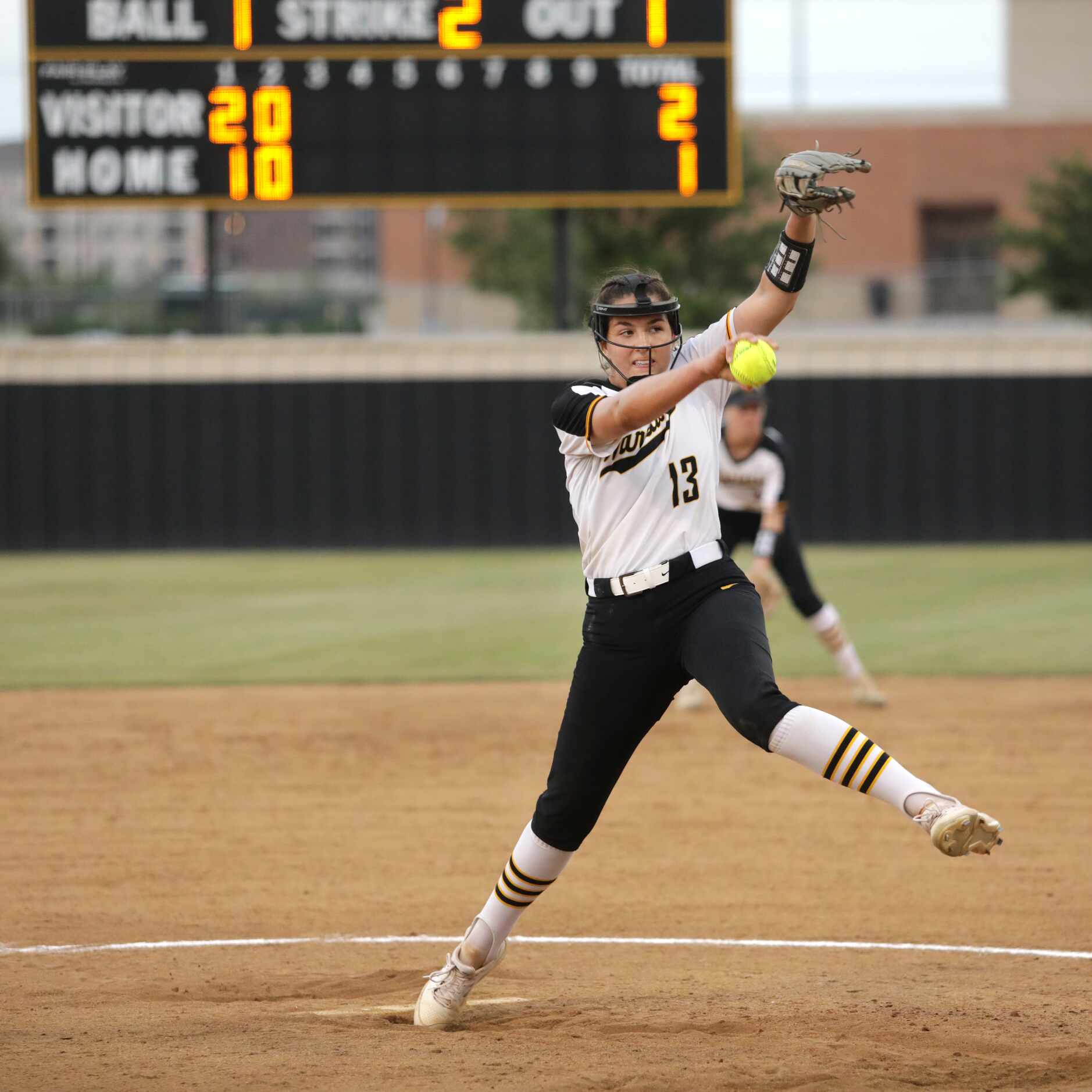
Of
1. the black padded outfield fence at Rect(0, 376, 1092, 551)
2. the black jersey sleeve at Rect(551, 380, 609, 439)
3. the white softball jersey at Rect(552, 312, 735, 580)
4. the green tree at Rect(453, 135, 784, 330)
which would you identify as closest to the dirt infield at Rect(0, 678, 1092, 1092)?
the white softball jersey at Rect(552, 312, 735, 580)

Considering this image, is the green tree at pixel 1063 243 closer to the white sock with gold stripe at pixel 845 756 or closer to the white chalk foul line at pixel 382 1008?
the white chalk foul line at pixel 382 1008

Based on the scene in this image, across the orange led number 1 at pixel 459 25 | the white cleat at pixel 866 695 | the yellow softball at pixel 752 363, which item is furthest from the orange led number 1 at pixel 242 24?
the yellow softball at pixel 752 363

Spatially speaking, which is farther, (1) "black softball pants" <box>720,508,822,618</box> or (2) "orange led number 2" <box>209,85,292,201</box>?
(2) "orange led number 2" <box>209,85,292,201</box>

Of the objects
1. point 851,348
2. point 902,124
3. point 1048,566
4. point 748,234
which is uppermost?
point 902,124

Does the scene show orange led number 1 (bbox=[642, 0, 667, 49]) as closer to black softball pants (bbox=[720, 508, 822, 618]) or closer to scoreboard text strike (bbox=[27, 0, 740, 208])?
Answer: scoreboard text strike (bbox=[27, 0, 740, 208])

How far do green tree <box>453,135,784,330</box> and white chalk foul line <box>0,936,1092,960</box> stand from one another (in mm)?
28811

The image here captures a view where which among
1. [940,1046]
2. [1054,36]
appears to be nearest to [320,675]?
[940,1046]

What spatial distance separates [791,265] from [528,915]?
3170 millimetres

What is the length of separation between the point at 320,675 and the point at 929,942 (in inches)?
311

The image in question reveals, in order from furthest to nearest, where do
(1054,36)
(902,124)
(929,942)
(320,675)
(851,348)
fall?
(1054,36), (902,124), (851,348), (320,675), (929,942)

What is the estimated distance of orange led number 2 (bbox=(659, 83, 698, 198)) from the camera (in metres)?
21.1

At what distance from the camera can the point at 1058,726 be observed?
1098 cm

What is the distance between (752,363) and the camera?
4.44 meters

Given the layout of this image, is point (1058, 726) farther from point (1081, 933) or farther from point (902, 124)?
point (902, 124)
